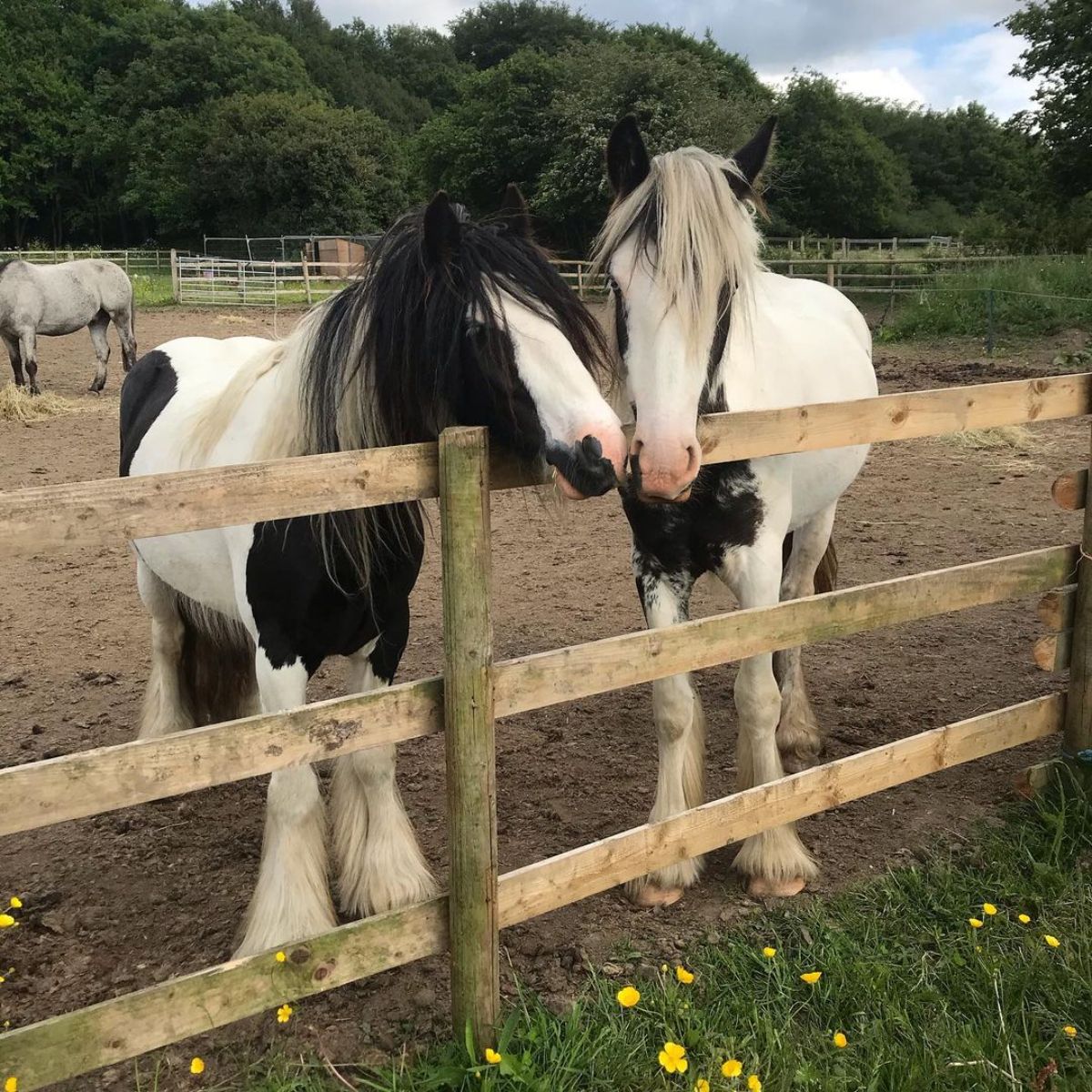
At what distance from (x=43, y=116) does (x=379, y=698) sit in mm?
57385

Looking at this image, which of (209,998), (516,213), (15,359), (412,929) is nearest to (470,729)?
(412,929)

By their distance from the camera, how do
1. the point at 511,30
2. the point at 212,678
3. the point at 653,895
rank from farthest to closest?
the point at 511,30 → the point at 212,678 → the point at 653,895

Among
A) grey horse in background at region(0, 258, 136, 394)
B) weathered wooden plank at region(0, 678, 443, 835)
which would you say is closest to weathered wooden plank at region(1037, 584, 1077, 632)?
weathered wooden plank at region(0, 678, 443, 835)

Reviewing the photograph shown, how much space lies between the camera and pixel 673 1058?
6.20 ft

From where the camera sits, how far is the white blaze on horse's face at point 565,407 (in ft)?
5.88

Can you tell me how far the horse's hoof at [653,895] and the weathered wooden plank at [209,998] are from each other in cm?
88

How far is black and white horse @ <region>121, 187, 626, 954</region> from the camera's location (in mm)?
1926

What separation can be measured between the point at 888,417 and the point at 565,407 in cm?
113

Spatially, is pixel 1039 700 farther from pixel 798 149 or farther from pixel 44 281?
pixel 798 149

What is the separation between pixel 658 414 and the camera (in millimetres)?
2150

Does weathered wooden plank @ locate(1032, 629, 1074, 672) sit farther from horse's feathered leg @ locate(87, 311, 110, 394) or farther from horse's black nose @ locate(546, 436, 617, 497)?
horse's feathered leg @ locate(87, 311, 110, 394)

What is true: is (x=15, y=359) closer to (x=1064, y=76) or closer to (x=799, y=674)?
(x=799, y=674)

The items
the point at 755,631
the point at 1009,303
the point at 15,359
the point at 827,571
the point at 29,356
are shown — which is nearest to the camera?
the point at 755,631

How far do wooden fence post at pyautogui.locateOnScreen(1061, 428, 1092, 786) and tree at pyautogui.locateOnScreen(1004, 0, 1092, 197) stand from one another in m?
23.8
